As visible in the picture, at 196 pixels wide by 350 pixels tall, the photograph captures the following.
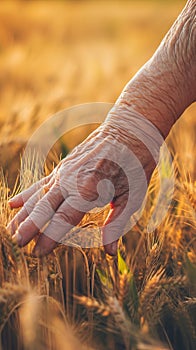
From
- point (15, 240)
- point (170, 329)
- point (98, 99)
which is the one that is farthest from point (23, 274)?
point (98, 99)

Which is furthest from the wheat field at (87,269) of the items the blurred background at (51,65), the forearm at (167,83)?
the forearm at (167,83)

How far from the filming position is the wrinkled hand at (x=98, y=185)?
876 mm

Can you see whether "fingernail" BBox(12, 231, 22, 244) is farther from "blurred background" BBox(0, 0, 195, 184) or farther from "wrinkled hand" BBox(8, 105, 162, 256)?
"blurred background" BBox(0, 0, 195, 184)

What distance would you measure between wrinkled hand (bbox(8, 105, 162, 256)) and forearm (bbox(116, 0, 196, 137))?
0.08ft

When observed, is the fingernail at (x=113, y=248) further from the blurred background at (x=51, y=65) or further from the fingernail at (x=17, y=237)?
the blurred background at (x=51, y=65)

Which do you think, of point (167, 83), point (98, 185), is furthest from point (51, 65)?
point (98, 185)

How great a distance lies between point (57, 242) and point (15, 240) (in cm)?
8

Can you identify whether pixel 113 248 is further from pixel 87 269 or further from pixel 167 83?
pixel 167 83

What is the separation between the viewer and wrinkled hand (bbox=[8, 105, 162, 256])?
88 cm

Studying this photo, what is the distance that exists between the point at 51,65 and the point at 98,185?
5.35ft

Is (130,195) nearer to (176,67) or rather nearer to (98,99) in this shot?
(176,67)

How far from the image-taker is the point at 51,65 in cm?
246

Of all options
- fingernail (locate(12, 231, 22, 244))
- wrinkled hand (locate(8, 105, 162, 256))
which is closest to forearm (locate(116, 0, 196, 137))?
wrinkled hand (locate(8, 105, 162, 256))

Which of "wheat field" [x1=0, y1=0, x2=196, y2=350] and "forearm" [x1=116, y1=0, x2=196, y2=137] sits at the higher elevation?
"forearm" [x1=116, y1=0, x2=196, y2=137]
